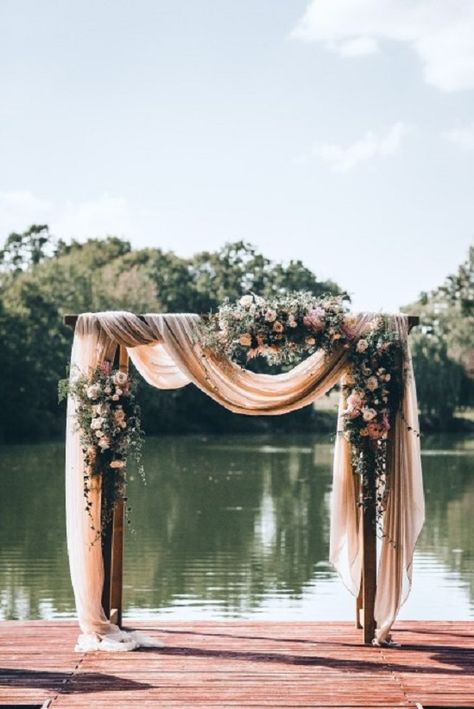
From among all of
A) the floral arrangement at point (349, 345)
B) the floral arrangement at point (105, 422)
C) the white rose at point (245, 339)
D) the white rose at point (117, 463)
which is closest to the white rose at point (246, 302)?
the floral arrangement at point (349, 345)

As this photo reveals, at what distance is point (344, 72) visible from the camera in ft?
63.3

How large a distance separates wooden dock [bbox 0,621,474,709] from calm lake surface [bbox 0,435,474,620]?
2.37 m

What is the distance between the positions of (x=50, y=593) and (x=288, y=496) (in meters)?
8.84

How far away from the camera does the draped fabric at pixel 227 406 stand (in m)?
7.41

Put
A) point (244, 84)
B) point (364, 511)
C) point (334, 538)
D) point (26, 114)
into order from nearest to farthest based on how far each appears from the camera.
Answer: point (364, 511) < point (334, 538) < point (244, 84) < point (26, 114)

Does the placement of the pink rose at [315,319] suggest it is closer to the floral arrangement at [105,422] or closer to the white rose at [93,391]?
the floral arrangement at [105,422]

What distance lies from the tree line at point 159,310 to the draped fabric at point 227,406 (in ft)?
91.2

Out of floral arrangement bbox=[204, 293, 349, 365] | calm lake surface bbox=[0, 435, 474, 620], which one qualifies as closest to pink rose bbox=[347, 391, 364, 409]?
floral arrangement bbox=[204, 293, 349, 365]

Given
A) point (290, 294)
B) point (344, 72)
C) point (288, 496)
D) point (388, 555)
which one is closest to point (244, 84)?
point (344, 72)

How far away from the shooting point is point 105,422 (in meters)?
7.41

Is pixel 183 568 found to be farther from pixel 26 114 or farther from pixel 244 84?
pixel 26 114

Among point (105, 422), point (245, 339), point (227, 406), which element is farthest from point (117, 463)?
point (245, 339)

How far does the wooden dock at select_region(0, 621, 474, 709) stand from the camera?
5.94 metres

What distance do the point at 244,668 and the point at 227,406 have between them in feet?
6.16
